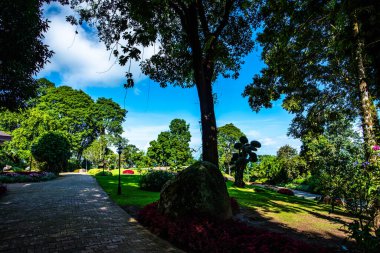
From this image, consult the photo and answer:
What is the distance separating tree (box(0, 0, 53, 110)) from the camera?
7570mm

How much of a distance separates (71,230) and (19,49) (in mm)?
6917

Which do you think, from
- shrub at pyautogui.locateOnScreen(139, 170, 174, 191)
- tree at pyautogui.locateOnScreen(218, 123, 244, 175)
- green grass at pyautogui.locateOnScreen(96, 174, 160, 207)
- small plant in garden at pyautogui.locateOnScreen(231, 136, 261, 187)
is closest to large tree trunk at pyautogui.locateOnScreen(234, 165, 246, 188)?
small plant in garden at pyautogui.locateOnScreen(231, 136, 261, 187)

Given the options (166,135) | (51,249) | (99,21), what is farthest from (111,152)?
(51,249)

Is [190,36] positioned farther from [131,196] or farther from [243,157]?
[243,157]

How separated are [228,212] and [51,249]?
5298 millimetres

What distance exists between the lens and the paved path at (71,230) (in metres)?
5.39

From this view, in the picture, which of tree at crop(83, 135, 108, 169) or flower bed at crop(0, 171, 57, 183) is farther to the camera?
tree at crop(83, 135, 108, 169)

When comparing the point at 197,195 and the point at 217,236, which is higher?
the point at 197,195

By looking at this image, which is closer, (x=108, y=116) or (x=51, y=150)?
(x=51, y=150)

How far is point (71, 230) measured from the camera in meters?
6.49

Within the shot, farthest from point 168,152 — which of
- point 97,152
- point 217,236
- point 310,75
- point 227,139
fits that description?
point 217,236

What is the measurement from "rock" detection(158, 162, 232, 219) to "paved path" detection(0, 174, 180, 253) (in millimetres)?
1228

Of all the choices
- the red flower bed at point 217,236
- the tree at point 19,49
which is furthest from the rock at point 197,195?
the tree at point 19,49

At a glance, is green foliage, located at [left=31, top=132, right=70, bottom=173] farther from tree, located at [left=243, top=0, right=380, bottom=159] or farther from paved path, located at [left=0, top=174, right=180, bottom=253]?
tree, located at [left=243, top=0, right=380, bottom=159]
